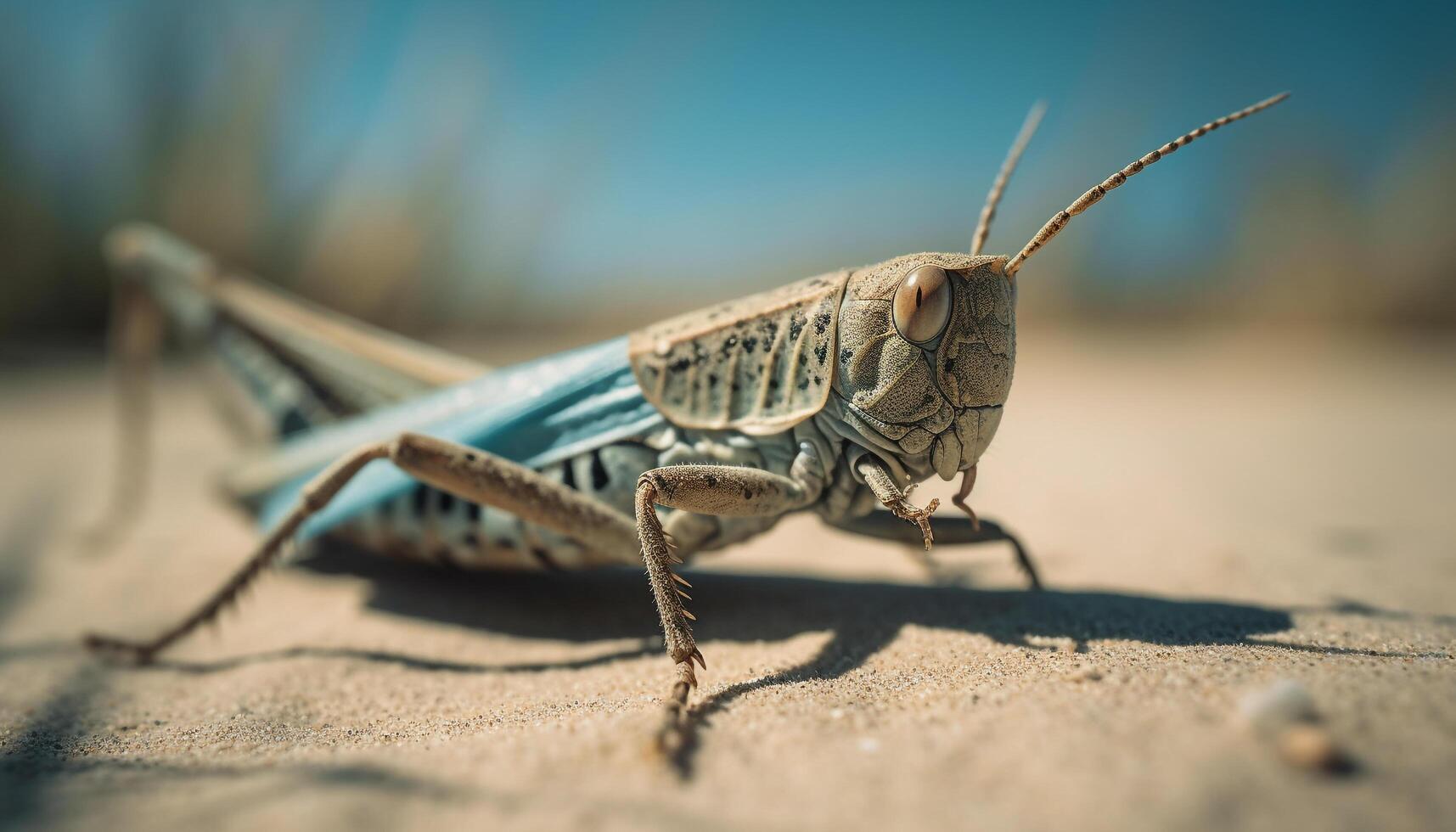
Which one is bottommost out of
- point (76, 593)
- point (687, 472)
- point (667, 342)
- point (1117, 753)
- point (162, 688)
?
point (76, 593)

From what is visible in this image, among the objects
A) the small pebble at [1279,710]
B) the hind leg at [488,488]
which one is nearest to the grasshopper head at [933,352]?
the hind leg at [488,488]

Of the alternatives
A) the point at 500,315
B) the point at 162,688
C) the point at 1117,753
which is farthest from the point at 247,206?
the point at 1117,753

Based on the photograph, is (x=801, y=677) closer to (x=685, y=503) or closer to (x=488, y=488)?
(x=685, y=503)

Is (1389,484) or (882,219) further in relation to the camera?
(882,219)

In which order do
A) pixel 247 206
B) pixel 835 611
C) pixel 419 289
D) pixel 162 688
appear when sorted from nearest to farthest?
1. pixel 162 688
2. pixel 835 611
3. pixel 247 206
4. pixel 419 289

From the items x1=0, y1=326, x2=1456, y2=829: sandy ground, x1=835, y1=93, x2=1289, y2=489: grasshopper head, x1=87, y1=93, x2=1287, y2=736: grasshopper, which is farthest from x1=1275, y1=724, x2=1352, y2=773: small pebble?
x1=835, y1=93, x2=1289, y2=489: grasshopper head

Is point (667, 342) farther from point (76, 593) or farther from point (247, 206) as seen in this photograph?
point (247, 206)

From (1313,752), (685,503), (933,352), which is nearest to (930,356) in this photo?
(933,352)
